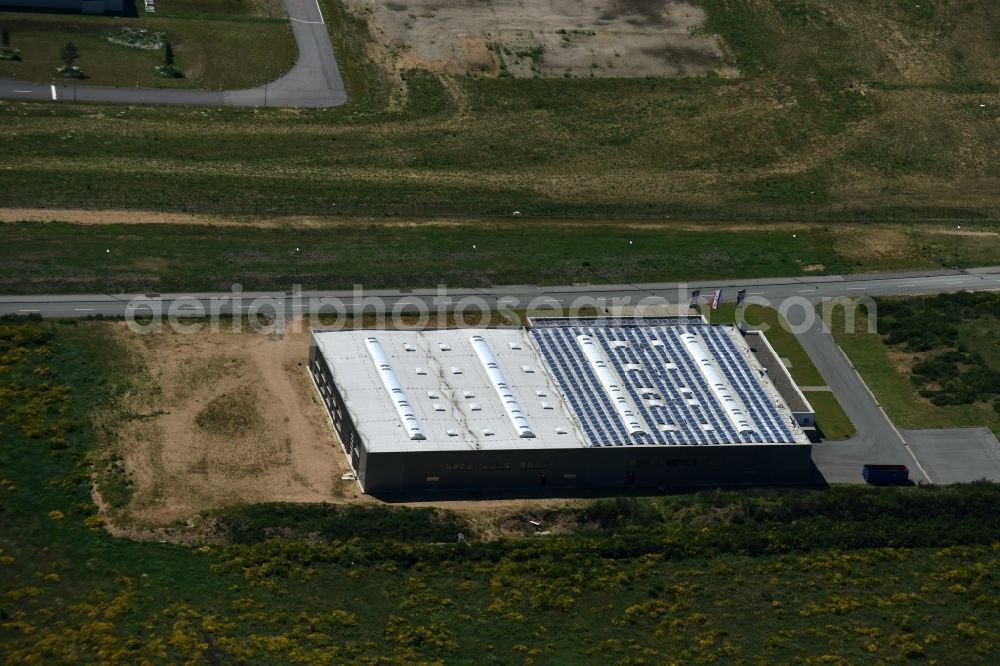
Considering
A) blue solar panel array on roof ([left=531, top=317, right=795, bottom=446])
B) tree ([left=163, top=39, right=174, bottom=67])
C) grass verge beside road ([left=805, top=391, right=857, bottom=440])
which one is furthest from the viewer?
tree ([left=163, top=39, right=174, bottom=67])

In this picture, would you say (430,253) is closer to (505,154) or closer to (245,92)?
(505,154)

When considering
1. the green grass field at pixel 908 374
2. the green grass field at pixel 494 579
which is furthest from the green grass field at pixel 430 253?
the green grass field at pixel 494 579

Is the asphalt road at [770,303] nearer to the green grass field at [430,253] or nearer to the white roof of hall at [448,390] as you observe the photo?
the green grass field at [430,253]

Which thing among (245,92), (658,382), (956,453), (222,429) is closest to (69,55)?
(245,92)

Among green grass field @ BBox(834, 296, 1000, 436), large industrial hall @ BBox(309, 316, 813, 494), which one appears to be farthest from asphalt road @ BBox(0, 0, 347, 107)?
green grass field @ BBox(834, 296, 1000, 436)

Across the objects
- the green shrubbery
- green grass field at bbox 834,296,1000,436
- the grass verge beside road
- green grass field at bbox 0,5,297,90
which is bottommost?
the grass verge beside road

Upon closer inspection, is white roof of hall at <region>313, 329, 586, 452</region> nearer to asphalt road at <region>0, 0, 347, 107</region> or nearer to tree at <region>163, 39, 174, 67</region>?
asphalt road at <region>0, 0, 347, 107</region>

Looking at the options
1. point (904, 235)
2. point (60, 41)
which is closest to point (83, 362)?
point (60, 41)
